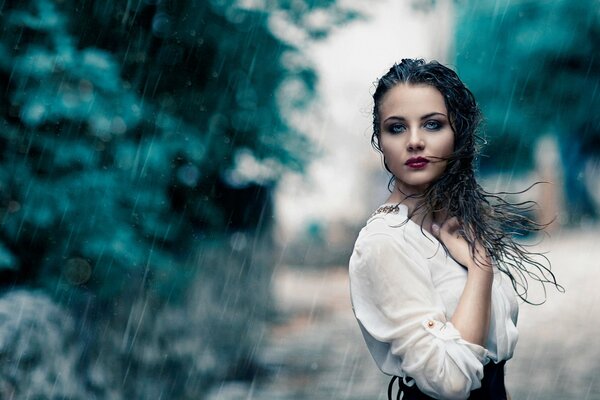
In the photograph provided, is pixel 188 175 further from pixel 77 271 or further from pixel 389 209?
pixel 389 209

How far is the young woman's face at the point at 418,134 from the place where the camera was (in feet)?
6.25

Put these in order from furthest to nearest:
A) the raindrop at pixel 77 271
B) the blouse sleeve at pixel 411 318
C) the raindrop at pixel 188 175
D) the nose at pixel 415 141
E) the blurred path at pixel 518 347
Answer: the blurred path at pixel 518 347 < the raindrop at pixel 188 175 < the raindrop at pixel 77 271 < the nose at pixel 415 141 < the blouse sleeve at pixel 411 318

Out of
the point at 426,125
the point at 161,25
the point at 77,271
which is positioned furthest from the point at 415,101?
the point at 161,25

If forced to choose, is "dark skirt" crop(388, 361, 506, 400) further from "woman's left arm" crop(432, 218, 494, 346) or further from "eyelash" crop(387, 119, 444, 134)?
"eyelash" crop(387, 119, 444, 134)

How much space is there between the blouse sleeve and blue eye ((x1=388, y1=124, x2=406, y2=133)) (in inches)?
11.1

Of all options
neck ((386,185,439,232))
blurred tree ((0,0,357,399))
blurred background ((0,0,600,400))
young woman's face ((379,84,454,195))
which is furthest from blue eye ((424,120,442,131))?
blurred tree ((0,0,357,399))

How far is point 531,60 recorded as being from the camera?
10.5 metres

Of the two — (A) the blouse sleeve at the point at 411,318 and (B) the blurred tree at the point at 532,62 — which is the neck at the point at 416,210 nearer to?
(A) the blouse sleeve at the point at 411,318

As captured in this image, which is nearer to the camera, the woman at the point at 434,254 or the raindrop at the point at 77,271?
the woman at the point at 434,254

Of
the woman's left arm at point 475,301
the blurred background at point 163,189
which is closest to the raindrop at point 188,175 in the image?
the blurred background at point 163,189

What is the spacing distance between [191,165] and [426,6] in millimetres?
6328

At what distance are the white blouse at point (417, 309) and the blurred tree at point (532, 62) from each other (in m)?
8.69

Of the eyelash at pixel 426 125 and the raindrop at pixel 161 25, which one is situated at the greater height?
the raindrop at pixel 161 25

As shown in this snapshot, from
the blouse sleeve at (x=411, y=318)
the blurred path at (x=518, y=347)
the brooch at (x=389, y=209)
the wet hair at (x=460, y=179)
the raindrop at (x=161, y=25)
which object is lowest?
the blurred path at (x=518, y=347)
